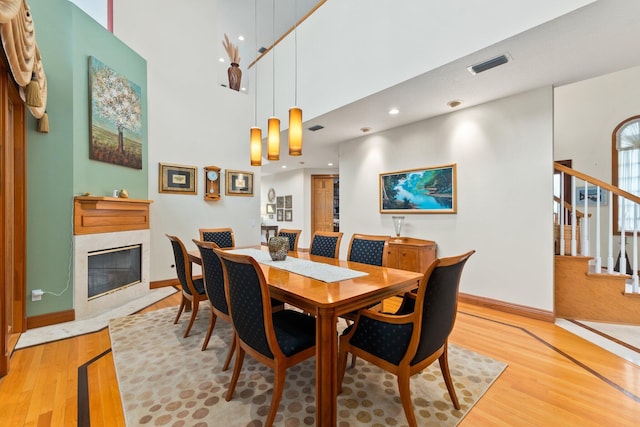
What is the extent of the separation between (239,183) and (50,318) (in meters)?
3.15

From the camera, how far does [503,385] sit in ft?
6.25

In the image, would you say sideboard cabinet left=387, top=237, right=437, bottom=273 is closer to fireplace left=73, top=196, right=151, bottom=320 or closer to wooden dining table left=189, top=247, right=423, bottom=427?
wooden dining table left=189, top=247, right=423, bottom=427

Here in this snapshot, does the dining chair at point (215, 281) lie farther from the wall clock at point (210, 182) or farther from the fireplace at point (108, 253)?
the wall clock at point (210, 182)

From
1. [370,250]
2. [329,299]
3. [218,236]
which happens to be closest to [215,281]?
[329,299]

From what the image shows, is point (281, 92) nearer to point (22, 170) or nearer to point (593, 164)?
point (22, 170)

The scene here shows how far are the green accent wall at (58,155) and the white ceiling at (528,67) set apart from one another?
2.85 meters

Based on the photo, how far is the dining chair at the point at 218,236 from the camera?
3564 millimetres

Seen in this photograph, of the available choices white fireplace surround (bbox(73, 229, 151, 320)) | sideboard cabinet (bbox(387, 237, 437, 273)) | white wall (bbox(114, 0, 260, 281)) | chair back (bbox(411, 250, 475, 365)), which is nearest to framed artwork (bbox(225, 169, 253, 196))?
white wall (bbox(114, 0, 260, 281))

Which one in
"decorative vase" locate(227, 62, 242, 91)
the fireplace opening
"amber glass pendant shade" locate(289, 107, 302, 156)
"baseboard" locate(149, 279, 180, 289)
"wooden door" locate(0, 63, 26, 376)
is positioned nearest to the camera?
"amber glass pendant shade" locate(289, 107, 302, 156)

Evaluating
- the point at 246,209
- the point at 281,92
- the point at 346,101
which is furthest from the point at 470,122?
the point at 246,209

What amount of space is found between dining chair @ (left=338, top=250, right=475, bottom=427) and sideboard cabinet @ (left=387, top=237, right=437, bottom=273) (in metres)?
2.14

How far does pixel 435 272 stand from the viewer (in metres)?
1.35

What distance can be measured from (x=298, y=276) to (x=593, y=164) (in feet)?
20.2

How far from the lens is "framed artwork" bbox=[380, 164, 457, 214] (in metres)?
3.81
